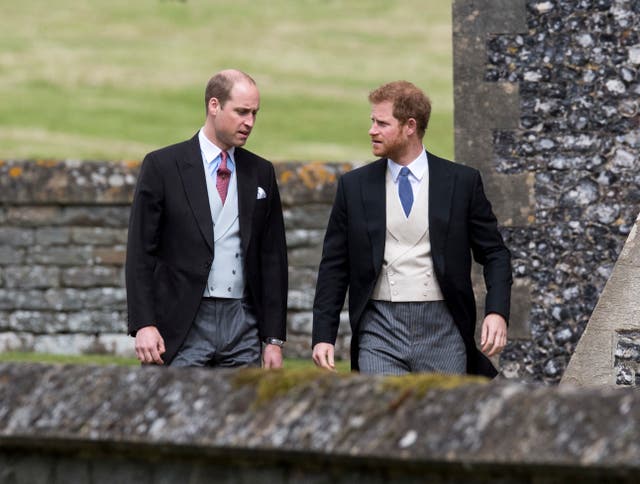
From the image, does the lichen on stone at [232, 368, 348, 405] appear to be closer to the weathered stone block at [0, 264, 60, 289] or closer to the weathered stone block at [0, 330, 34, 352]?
the weathered stone block at [0, 264, 60, 289]

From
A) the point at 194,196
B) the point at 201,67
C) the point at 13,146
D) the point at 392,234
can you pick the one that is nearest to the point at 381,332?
the point at 392,234

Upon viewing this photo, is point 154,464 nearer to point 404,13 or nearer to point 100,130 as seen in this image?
point 100,130

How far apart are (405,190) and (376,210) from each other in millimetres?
153

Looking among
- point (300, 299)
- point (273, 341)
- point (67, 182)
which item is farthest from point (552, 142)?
point (67, 182)

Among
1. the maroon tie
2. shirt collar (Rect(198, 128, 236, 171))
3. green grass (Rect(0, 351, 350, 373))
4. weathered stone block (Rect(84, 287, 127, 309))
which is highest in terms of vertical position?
shirt collar (Rect(198, 128, 236, 171))

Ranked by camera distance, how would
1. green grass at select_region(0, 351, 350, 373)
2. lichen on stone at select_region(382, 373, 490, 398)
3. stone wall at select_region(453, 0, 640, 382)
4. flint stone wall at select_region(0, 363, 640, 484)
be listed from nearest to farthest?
flint stone wall at select_region(0, 363, 640, 484) < lichen on stone at select_region(382, 373, 490, 398) < stone wall at select_region(453, 0, 640, 382) < green grass at select_region(0, 351, 350, 373)

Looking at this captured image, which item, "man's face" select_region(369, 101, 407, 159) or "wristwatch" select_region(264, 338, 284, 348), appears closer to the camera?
"man's face" select_region(369, 101, 407, 159)

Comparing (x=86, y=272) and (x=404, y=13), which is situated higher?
(x=404, y=13)

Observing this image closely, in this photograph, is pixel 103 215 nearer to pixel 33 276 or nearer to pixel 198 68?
pixel 33 276

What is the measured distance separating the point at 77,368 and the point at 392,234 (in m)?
2.42

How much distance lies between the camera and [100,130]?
29188mm

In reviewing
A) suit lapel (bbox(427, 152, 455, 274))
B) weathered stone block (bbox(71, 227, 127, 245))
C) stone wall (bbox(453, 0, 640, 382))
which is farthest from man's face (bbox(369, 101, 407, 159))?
weathered stone block (bbox(71, 227, 127, 245))

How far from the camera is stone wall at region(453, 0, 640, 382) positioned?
8734 mm

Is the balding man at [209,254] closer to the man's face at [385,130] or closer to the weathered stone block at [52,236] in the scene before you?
the man's face at [385,130]
